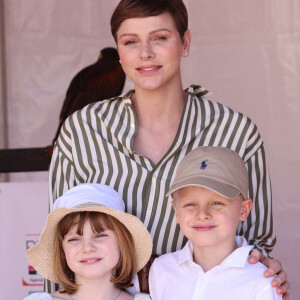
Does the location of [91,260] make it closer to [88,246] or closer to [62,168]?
[88,246]

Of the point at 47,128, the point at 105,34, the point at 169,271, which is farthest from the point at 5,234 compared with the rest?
the point at 169,271

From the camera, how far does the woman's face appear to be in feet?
7.96

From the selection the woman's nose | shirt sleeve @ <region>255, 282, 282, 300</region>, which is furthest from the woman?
shirt sleeve @ <region>255, 282, 282, 300</region>

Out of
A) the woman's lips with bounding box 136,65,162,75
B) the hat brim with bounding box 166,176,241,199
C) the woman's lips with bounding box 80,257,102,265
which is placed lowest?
the woman's lips with bounding box 80,257,102,265

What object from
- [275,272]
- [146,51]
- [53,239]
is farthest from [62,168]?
[275,272]

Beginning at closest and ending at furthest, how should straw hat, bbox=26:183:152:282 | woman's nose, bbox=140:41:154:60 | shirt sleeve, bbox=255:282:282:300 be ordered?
1. shirt sleeve, bbox=255:282:282:300
2. straw hat, bbox=26:183:152:282
3. woman's nose, bbox=140:41:154:60

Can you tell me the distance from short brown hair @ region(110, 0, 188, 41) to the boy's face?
1.93 feet

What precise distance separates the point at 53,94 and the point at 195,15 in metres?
0.95

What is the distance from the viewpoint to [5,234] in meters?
3.78

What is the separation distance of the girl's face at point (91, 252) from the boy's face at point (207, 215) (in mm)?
239

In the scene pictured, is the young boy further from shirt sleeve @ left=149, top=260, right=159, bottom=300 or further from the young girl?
the young girl

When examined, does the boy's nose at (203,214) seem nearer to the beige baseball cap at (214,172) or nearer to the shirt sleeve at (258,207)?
the beige baseball cap at (214,172)

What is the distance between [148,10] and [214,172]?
59 centimetres

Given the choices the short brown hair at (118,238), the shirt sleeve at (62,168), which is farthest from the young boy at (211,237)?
the shirt sleeve at (62,168)
